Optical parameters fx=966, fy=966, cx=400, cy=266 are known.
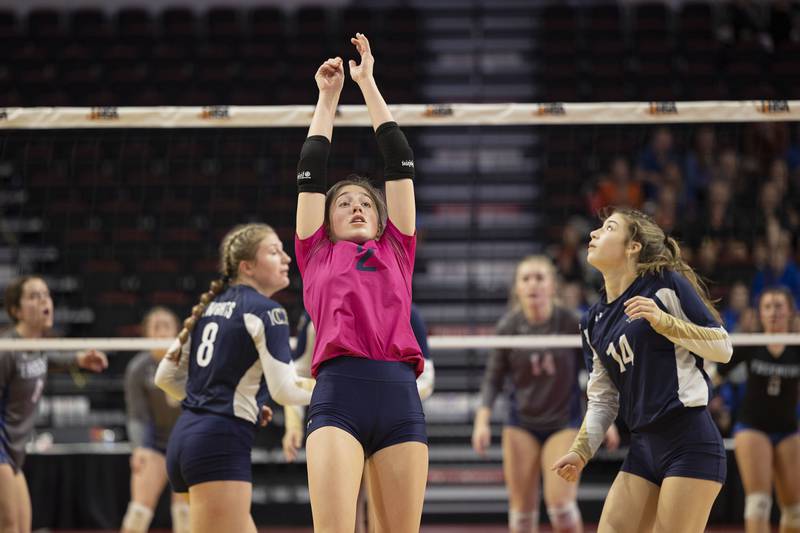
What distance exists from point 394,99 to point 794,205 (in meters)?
5.18

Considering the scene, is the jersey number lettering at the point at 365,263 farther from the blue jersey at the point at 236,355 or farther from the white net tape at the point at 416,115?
the white net tape at the point at 416,115

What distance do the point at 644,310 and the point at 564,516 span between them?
8.85 ft

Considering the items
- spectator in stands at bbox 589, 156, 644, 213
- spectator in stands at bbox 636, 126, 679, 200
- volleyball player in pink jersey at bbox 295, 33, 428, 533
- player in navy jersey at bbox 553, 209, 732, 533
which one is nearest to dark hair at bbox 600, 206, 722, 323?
player in navy jersey at bbox 553, 209, 732, 533

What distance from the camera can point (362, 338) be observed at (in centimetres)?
362

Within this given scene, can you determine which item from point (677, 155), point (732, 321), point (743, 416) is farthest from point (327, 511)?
point (677, 155)

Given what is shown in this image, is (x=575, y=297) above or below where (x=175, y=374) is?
above

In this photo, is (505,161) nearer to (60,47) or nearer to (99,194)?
(99,194)

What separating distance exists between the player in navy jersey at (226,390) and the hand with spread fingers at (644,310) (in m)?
1.48

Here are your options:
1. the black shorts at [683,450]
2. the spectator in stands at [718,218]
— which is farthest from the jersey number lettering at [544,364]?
the spectator in stands at [718,218]

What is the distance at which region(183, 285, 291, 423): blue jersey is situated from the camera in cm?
445

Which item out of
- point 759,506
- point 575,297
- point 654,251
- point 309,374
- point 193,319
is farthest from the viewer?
point 575,297

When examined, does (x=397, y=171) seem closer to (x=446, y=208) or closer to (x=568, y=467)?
(x=568, y=467)

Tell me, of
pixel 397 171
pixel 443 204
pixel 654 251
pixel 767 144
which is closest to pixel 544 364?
pixel 654 251

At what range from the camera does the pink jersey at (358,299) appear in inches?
142
